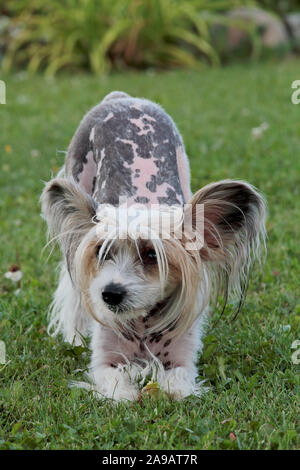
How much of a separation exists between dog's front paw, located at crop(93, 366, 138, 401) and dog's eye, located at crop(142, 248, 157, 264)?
25.7 inches

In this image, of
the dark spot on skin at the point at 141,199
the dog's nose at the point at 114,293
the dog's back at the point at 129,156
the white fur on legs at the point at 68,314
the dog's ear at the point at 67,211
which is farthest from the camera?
the white fur on legs at the point at 68,314

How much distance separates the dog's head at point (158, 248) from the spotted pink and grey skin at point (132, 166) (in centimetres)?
21

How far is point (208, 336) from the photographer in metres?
4.07

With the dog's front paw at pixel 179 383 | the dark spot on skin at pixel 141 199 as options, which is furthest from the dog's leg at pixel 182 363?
the dark spot on skin at pixel 141 199

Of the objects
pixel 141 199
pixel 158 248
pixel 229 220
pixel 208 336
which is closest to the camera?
pixel 158 248

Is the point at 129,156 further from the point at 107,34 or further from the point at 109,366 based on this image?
the point at 107,34

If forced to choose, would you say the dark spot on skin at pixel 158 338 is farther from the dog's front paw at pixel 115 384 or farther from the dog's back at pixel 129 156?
the dog's back at pixel 129 156

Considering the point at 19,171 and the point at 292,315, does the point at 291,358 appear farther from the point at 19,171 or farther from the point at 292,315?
the point at 19,171

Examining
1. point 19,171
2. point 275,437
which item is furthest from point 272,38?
point 275,437

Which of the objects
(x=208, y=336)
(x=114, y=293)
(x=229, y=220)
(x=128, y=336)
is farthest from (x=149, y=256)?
(x=208, y=336)

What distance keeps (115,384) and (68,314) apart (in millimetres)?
792

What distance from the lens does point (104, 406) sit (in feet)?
10.9

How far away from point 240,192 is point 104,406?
45.9 inches

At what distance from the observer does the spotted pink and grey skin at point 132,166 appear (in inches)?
145
